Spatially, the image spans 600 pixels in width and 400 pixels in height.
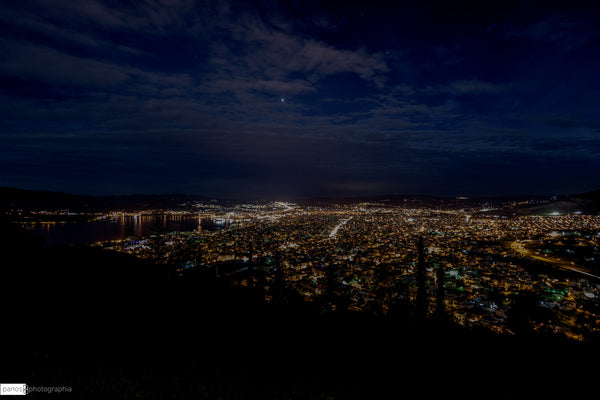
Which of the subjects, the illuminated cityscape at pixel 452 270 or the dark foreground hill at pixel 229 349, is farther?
the illuminated cityscape at pixel 452 270

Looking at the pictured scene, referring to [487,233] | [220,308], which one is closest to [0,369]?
[220,308]

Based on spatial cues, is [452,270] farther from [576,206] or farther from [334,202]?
[334,202]

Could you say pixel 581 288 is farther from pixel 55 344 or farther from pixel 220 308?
pixel 55 344

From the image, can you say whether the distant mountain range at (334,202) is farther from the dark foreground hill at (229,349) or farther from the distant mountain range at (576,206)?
the dark foreground hill at (229,349)

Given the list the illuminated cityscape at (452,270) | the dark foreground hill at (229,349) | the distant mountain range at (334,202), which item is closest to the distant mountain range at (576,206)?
the distant mountain range at (334,202)

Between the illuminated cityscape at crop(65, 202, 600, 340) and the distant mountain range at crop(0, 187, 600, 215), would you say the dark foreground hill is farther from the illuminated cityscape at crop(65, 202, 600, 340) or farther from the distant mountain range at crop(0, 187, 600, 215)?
the distant mountain range at crop(0, 187, 600, 215)

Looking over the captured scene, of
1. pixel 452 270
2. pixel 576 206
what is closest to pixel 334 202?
pixel 576 206
